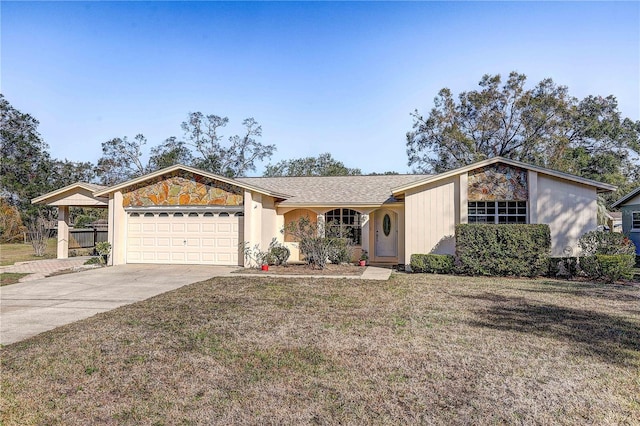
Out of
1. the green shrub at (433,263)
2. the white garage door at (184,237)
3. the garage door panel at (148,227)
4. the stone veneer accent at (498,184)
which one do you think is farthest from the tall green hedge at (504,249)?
the garage door panel at (148,227)

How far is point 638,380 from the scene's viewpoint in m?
4.32

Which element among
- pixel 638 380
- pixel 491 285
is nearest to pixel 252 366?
pixel 638 380

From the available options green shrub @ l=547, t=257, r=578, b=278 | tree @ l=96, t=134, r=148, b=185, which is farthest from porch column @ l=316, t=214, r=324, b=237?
tree @ l=96, t=134, r=148, b=185

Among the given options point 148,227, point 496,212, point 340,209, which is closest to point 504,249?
point 496,212

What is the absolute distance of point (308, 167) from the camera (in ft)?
180

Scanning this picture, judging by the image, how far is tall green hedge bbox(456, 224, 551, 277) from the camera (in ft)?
41.1

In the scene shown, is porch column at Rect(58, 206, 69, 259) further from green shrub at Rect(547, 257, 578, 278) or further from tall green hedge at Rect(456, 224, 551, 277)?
green shrub at Rect(547, 257, 578, 278)

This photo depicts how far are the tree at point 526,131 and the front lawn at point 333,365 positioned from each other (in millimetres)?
26701

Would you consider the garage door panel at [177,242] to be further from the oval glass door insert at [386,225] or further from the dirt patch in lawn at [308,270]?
the oval glass door insert at [386,225]

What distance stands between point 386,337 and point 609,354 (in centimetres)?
298

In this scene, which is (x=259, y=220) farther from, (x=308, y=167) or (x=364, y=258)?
(x=308, y=167)

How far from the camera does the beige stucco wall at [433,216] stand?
1401 cm

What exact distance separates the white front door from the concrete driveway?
638 cm

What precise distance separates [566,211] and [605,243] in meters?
1.64
